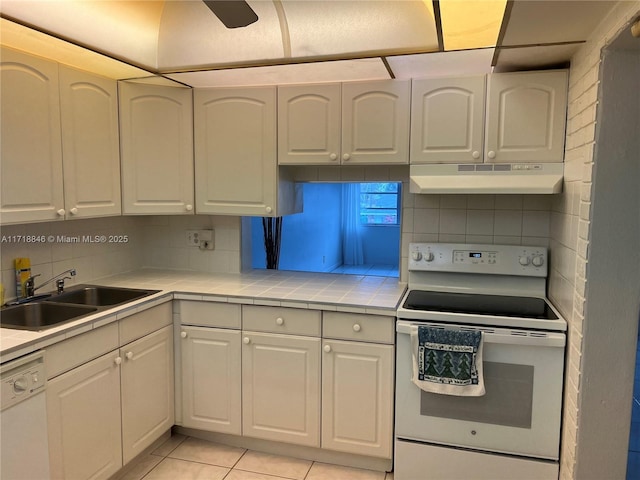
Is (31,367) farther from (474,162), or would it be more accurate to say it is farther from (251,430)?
(474,162)

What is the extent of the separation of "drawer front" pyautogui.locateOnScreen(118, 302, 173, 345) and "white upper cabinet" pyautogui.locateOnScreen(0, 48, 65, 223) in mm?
602

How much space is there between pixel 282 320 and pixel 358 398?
541 mm

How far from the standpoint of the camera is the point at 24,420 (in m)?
1.64

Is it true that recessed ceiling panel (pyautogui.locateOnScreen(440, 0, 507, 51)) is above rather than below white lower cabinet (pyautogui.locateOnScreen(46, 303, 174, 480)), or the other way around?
above

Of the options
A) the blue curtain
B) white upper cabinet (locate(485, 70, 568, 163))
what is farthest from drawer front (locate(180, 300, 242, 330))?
the blue curtain

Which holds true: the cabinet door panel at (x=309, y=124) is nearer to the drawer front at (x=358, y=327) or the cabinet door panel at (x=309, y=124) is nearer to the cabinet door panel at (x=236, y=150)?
the cabinet door panel at (x=236, y=150)

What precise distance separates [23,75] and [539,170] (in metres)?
2.36

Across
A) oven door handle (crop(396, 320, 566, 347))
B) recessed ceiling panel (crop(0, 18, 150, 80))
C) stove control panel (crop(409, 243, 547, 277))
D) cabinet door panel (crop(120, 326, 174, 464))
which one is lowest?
cabinet door panel (crop(120, 326, 174, 464))

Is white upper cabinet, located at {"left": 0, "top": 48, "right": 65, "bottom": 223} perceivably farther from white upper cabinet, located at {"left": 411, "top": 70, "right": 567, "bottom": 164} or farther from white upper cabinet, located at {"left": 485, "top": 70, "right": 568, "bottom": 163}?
white upper cabinet, located at {"left": 485, "top": 70, "right": 568, "bottom": 163}

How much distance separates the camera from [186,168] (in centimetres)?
269

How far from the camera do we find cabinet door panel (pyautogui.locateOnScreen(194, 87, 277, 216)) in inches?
101

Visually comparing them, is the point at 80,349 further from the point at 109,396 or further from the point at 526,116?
the point at 526,116

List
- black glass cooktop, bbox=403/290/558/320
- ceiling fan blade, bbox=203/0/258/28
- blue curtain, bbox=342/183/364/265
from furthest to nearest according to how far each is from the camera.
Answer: blue curtain, bbox=342/183/364/265 < black glass cooktop, bbox=403/290/558/320 < ceiling fan blade, bbox=203/0/258/28

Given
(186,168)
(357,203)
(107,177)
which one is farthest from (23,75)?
(357,203)
